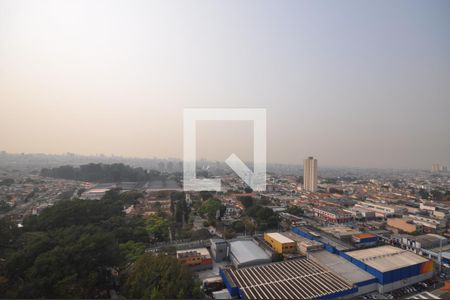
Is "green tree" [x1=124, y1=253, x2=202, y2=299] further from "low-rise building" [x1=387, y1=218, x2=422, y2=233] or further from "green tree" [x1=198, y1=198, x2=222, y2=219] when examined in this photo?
"low-rise building" [x1=387, y1=218, x2=422, y2=233]

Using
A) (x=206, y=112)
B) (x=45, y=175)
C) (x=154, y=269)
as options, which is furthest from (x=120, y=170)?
(x=154, y=269)

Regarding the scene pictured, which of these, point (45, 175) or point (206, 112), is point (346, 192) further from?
point (45, 175)

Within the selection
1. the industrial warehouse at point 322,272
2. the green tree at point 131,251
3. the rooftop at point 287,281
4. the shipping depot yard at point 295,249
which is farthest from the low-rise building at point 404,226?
the green tree at point 131,251

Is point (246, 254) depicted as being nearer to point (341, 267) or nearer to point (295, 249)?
point (295, 249)

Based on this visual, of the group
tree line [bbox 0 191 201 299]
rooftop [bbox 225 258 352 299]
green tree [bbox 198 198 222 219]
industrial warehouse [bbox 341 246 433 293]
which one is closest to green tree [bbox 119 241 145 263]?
tree line [bbox 0 191 201 299]

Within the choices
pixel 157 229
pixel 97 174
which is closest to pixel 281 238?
pixel 157 229

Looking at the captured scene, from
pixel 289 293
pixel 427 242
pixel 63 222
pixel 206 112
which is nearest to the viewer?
pixel 289 293
